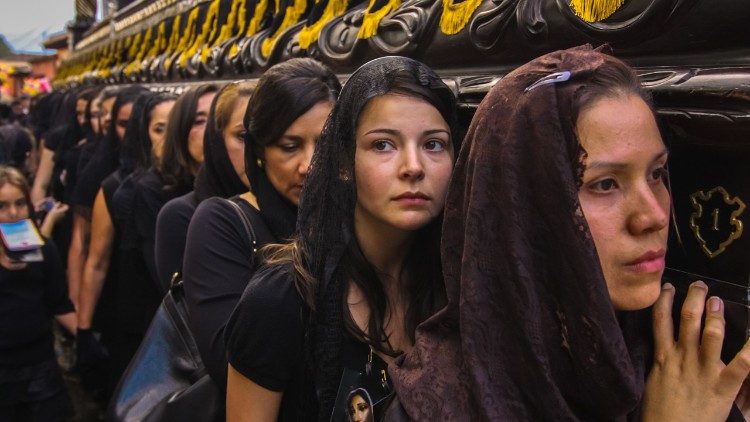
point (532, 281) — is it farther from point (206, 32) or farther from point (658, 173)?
point (206, 32)

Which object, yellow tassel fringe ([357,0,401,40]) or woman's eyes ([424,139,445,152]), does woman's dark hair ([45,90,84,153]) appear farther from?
woman's eyes ([424,139,445,152])

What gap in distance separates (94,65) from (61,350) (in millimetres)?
5505

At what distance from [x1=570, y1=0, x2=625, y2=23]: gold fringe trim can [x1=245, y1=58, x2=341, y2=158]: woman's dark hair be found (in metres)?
0.57

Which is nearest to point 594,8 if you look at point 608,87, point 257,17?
point 608,87

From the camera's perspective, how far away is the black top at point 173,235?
2.00 meters

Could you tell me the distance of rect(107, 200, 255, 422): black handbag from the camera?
4.78 ft

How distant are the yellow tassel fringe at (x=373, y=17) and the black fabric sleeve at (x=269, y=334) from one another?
940 millimetres

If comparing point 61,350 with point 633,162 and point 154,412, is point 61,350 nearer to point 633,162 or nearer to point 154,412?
point 154,412

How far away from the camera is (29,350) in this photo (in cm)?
294

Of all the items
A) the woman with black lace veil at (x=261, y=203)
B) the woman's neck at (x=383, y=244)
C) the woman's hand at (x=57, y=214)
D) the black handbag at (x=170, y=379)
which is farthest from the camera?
the woman's hand at (x=57, y=214)

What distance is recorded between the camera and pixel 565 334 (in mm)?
935

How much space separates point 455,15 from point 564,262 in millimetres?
871

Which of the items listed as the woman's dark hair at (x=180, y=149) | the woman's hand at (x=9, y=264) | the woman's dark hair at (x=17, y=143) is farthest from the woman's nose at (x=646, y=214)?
the woman's dark hair at (x=17, y=143)

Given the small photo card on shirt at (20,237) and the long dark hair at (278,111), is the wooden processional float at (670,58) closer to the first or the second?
the long dark hair at (278,111)
